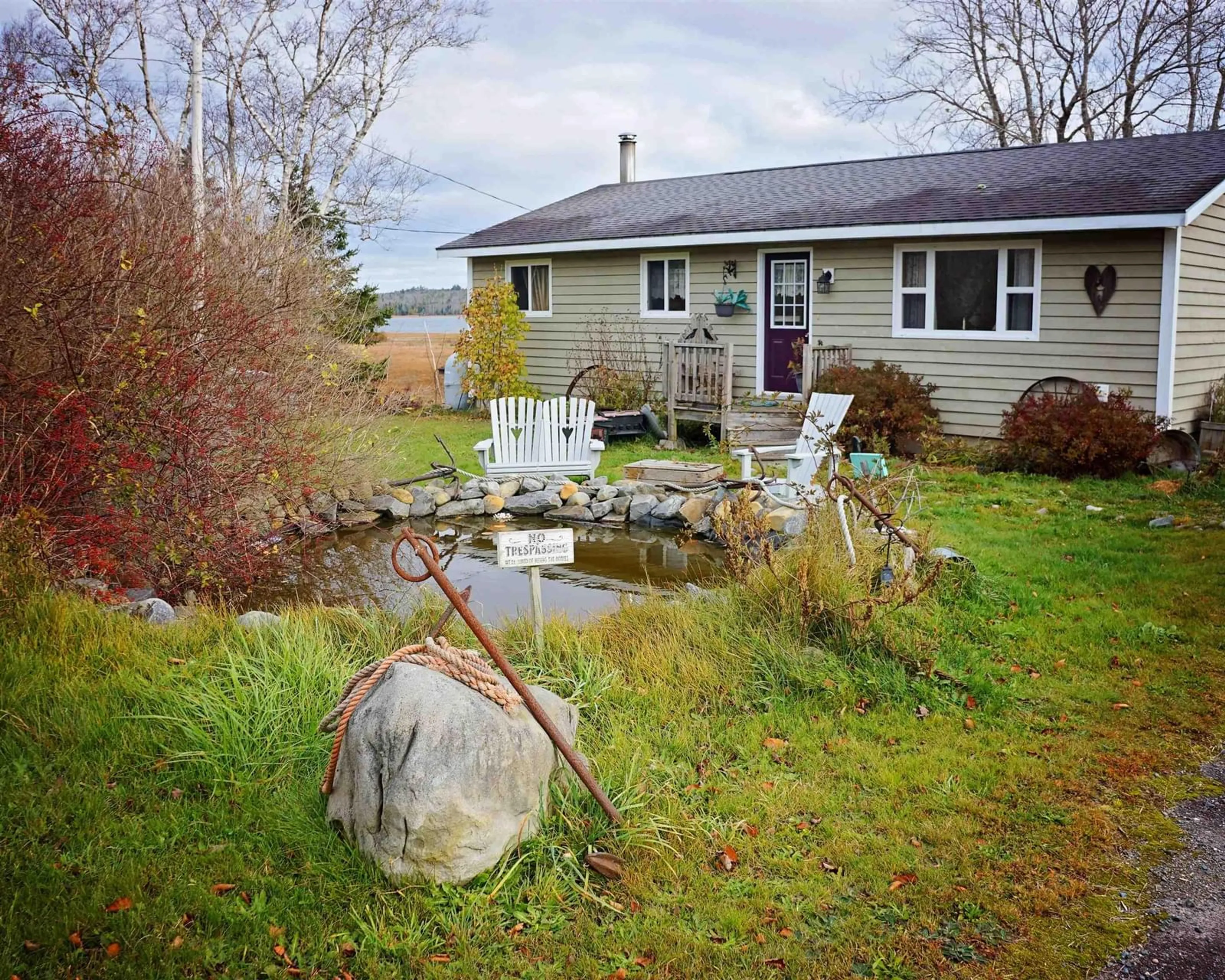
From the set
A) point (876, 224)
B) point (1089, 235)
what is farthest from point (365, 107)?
point (1089, 235)

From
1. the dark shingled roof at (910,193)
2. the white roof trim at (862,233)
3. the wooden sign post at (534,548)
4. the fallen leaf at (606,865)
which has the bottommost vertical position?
the fallen leaf at (606,865)

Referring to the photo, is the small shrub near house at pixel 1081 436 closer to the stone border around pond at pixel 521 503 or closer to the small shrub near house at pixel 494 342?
the stone border around pond at pixel 521 503

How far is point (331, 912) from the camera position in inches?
125

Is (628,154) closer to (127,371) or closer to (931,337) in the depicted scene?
(931,337)

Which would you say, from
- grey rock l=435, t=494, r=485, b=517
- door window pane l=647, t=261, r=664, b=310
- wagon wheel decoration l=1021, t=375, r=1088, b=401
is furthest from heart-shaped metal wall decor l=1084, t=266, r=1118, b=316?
grey rock l=435, t=494, r=485, b=517

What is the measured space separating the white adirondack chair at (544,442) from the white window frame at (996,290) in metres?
4.58

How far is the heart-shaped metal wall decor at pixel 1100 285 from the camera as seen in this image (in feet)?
38.8

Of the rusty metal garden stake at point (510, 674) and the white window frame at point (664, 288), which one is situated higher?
the white window frame at point (664, 288)

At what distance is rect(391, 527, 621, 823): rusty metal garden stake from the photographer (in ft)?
10.4

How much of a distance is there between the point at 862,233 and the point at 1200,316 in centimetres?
394

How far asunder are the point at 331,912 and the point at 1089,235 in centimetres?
1148

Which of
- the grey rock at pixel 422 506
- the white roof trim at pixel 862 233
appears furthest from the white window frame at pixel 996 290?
the grey rock at pixel 422 506

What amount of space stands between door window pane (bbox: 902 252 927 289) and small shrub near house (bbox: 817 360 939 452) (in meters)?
1.32

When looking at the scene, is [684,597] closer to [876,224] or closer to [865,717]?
[865,717]
